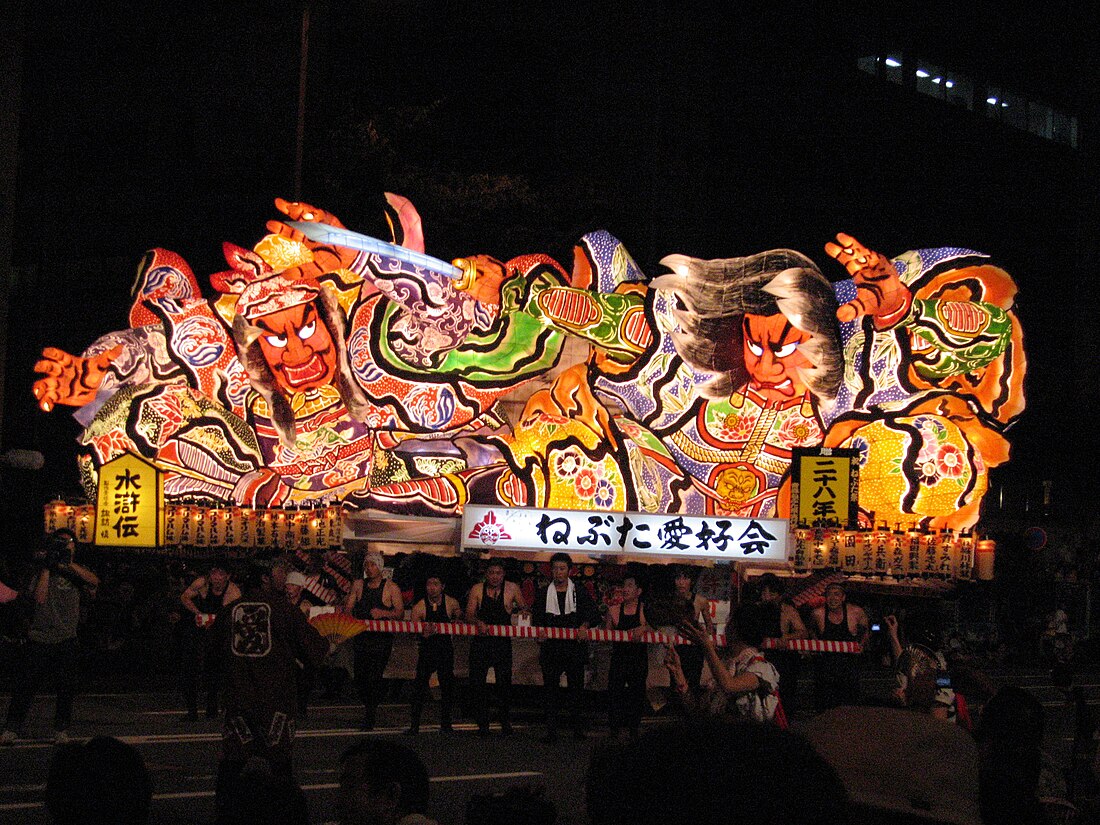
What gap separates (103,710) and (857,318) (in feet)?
34.3

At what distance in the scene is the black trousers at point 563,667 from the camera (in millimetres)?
14945

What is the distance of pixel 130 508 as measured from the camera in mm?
18672

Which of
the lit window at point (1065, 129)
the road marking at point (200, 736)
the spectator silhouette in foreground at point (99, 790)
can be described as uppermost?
the lit window at point (1065, 129)

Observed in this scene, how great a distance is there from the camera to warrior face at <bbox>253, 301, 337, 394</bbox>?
19.3m

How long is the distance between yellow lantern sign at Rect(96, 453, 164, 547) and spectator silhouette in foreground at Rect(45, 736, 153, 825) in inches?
584

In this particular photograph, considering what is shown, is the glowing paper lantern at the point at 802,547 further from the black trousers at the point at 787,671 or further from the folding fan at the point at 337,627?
the folding fan at the point at 337,627

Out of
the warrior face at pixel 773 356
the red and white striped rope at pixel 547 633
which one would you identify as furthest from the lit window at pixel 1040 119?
the red and white striped rope at pixel 547 633

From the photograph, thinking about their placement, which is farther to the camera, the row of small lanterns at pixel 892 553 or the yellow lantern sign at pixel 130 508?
the yellow lantern sign at pixel 130 508

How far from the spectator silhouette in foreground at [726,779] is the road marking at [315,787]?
716cm

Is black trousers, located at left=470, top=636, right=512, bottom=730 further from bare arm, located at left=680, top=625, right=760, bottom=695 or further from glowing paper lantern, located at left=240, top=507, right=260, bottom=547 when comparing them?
bare arm, located at left=680, top=625, right=760, bottom=695

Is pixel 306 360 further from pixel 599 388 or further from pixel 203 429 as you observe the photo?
pixel 599 388

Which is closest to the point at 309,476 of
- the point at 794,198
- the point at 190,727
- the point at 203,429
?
the point at 203,429

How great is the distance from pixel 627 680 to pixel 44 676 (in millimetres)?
5690

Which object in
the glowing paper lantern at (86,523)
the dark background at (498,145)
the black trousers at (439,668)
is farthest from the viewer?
the dark background at (498,145)
